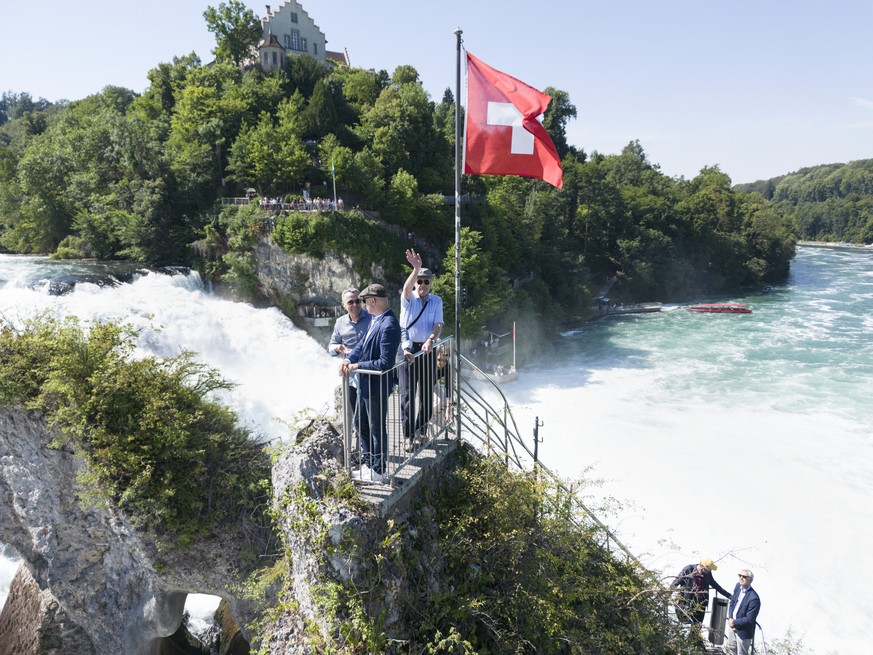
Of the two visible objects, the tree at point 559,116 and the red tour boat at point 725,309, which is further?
the tree at point 559,116

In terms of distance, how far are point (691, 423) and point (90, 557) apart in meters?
24.0

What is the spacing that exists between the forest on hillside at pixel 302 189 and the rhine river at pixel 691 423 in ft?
→ 18.3

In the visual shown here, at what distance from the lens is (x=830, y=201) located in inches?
5177

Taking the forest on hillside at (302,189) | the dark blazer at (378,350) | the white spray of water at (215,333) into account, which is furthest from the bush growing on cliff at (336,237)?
the dark blazer at (378,350)

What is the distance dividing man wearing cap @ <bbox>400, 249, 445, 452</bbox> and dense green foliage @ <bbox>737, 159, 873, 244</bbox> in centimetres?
10980

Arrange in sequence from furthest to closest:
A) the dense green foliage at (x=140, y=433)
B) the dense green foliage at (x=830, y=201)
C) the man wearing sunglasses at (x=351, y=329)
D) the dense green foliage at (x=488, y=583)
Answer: the dense green foliage at (x=830, y=201) < the dense green foliage at (x=140, y=433) < the man wearing sunglasses at (x=351, y=329) < the dense green foliage at (x=488, y=583)

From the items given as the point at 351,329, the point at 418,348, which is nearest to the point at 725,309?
the point at 418,348

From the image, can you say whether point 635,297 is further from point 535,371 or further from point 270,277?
point 270,277

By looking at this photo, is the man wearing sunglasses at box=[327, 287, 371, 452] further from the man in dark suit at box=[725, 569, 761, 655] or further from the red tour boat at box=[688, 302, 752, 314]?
the red tour boat at box=[688, 302, 752, 314]

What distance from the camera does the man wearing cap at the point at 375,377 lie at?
188 inches

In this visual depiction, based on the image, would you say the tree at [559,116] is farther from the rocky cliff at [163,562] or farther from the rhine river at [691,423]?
the rocky cliff at [163,562]

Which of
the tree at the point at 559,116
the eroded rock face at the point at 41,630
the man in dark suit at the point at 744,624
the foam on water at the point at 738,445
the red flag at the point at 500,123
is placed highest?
the tree at the point at 559,116

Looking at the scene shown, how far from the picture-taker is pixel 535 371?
3391 centimetres

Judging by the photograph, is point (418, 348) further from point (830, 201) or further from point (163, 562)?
point (830, 201)
